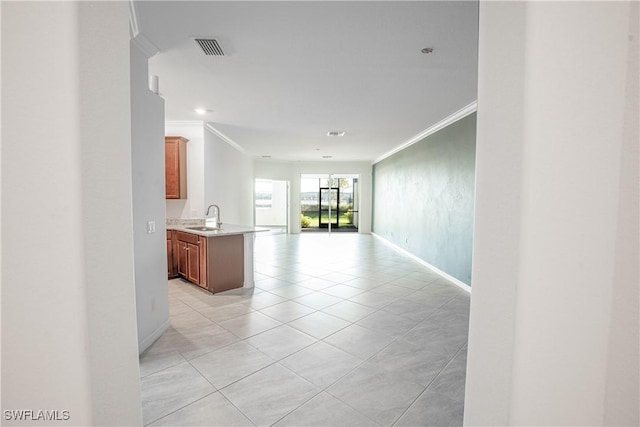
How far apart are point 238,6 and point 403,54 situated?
1523 mm

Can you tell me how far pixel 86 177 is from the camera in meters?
0.89

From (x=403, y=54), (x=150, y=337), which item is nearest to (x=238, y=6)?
(x=403, y=54)

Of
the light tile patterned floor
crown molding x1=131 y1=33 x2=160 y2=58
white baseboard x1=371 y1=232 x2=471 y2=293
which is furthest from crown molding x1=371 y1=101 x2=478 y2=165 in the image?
crown molding x1=131 y1=33 x2=160 y2=58

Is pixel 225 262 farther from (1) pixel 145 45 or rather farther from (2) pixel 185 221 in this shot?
(1) pixel 145 45

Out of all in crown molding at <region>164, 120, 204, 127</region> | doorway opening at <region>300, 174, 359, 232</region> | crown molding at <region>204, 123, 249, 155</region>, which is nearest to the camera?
crown molding at <region>164, 120, 204, 127</region>

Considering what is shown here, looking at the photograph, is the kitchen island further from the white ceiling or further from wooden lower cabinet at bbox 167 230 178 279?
the white ceiling

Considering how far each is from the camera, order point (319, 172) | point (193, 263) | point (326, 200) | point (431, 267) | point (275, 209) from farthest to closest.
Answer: point (275, 209) → point (326, 200) → point (319, 172) → point (431, 267) → point (193, 263)

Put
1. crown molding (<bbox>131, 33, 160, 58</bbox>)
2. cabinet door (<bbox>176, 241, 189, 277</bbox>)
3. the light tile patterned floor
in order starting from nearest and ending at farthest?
the light tile patterned floor → crown molding (<bbox>131, 33, 160, 58</bbox>) → cabinet door (<bbox>176, 241, 189, 277</bbox>)

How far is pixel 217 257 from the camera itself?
4363 millimetres

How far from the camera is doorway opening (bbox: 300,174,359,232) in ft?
38.9

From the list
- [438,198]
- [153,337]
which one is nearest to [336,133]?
[438,198]

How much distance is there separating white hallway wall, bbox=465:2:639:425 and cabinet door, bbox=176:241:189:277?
15.5ft

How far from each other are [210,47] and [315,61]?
3.21ft

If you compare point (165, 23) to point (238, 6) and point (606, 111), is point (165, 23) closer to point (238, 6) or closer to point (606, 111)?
point (238, 6)
